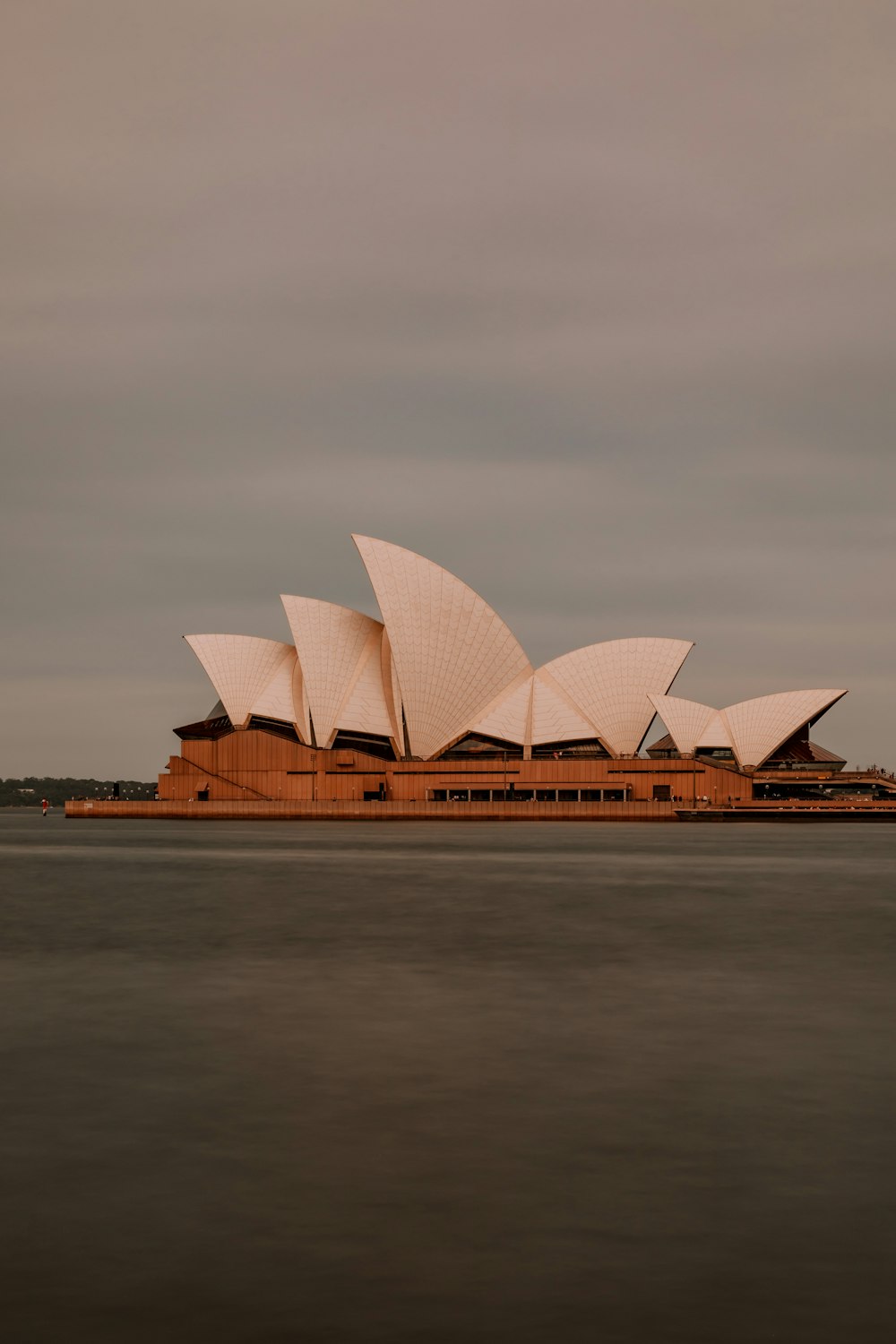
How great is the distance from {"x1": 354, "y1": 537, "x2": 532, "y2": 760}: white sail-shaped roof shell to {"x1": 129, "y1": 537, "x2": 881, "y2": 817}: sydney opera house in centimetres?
10

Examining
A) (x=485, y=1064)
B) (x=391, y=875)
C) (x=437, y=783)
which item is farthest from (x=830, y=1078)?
(x=437, y=783)

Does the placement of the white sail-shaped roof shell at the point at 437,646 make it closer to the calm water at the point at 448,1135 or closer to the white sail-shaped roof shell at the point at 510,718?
the white sail-shaped roof shell at the point at 510,718

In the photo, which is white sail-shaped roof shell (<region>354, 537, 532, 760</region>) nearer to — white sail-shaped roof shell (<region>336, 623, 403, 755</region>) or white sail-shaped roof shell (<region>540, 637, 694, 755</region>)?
white sail-shaped roof shell (<region>336, 623, 403, 755</region>)

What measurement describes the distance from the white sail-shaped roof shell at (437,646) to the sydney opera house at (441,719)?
99 millimetres

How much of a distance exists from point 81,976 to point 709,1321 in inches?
474

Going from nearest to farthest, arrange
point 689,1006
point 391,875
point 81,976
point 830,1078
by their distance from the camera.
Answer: point 830,1078
point 689,1006
point 81,976
point 391,875

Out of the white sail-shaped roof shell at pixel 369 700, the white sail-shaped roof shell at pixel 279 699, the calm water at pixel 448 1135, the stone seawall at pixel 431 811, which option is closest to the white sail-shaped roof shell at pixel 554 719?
the stone seawall at pixel 431 811

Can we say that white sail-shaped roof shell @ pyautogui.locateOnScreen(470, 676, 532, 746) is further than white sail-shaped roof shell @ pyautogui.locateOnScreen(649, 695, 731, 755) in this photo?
No

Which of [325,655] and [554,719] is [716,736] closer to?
[554,719]

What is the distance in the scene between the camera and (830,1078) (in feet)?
33.3

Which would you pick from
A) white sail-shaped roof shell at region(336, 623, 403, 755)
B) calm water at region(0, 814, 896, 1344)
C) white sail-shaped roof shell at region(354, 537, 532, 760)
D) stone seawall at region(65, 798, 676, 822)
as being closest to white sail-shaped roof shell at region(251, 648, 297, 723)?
white sail-shaped roof shell at region(336, 623, 403, 755)

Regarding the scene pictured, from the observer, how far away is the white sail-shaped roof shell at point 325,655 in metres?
78.1

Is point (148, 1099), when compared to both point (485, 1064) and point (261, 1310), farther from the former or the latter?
point (261, 1310)

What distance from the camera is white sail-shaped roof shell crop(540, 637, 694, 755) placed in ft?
265
